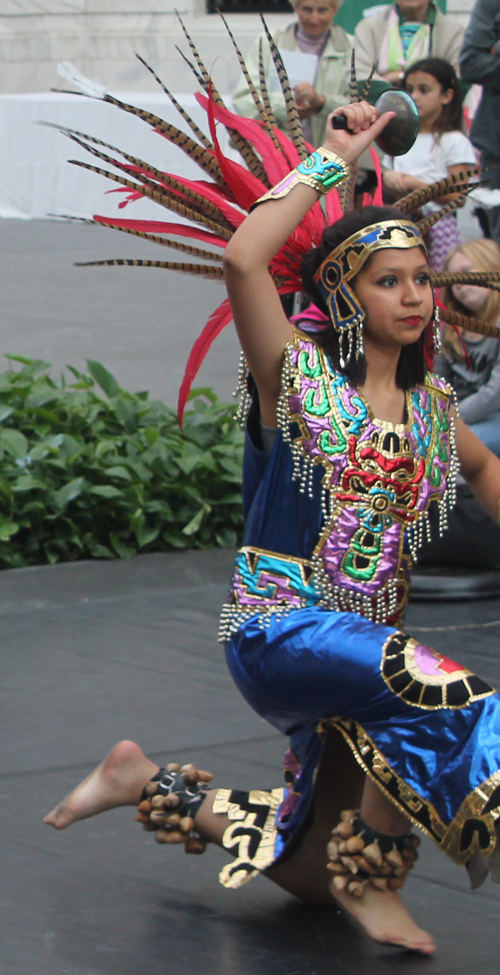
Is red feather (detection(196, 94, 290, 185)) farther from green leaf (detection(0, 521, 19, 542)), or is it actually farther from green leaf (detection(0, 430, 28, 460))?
green leaf (detection(0, 430, 28, 460))

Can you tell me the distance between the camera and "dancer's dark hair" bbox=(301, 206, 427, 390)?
8.69ft

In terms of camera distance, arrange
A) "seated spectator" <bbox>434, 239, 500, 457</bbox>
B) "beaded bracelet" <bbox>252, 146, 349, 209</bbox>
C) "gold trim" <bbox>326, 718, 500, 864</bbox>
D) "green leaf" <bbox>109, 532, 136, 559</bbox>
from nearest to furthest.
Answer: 1. "gold trim" <bbox>326, 718, 500, 864</bbox>
2. "beaded bracelet" <bbox>252, 146, 349, 209</bbox>
3. "seated spectator" <bbox>434, 239, 500, 457</bbox>
4. "green leaf" <bbox>109, 532, 136, 559</bbox>

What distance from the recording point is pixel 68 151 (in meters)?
12.4

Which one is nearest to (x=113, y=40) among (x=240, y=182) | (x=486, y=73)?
(x=486, y=73)

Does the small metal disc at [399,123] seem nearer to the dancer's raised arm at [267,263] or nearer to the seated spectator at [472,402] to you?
the dancer's raised arm at [267,263]

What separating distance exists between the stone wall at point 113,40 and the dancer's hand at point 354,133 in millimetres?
10052

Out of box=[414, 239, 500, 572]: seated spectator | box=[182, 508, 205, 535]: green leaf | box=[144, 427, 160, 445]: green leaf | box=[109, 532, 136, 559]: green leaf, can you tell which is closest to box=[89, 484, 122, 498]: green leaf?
box=[109, 532, 136, 559]: green leaf

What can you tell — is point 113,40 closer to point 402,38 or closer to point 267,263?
point 402,38

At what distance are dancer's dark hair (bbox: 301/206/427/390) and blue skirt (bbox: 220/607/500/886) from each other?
18.7 inches

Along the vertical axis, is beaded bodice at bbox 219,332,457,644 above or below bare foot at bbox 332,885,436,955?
above

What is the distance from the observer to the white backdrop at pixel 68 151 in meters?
11.9

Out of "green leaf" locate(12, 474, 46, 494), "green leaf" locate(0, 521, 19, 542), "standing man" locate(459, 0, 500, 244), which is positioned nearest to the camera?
"green leaf" locate(0, 521, 19, 542)

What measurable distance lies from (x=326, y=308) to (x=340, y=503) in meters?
0.40

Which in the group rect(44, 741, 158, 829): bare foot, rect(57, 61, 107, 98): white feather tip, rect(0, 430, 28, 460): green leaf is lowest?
rect(44, 741, 158, 829): bare foot
